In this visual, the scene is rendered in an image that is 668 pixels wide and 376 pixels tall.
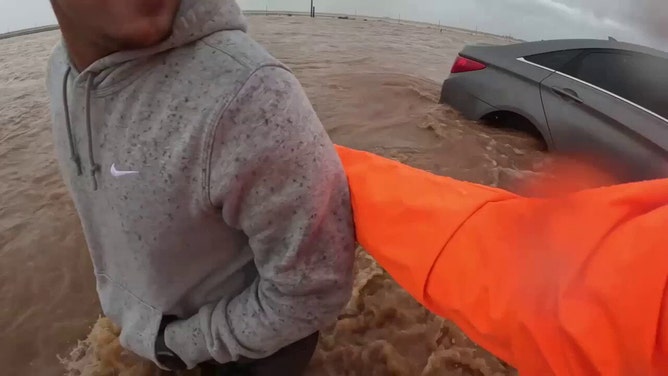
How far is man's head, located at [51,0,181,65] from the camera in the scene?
1.78 ft

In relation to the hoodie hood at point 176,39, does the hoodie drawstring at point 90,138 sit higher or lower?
lower

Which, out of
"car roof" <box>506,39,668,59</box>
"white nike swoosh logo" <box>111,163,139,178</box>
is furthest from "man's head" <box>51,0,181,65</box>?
"car roof" <box>506,39,668,59</box>

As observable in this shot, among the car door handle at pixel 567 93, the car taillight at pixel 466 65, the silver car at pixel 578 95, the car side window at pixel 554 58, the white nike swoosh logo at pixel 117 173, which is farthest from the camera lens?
the car taillight at pixel 466 65

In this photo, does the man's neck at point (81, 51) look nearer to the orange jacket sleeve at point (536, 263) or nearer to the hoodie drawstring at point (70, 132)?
the hoodie drawstring at point (70, 132)

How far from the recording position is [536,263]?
→ 0.50 meters

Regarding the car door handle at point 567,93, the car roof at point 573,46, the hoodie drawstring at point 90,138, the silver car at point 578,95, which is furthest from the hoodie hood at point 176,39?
the car roof at point 573,46

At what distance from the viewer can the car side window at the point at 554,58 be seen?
2.19 m

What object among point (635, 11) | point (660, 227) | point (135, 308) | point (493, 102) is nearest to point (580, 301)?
point (660, 227)

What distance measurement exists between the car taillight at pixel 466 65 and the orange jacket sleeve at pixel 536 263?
181 cm

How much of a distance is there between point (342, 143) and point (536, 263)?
1.65m

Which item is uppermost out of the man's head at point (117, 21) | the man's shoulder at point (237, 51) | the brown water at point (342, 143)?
the man's head at point (117, 21)

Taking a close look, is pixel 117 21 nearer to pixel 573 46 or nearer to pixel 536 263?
pixel 536 263

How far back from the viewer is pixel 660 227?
0.42m

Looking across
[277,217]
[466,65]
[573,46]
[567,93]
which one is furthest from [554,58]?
[277,217]
